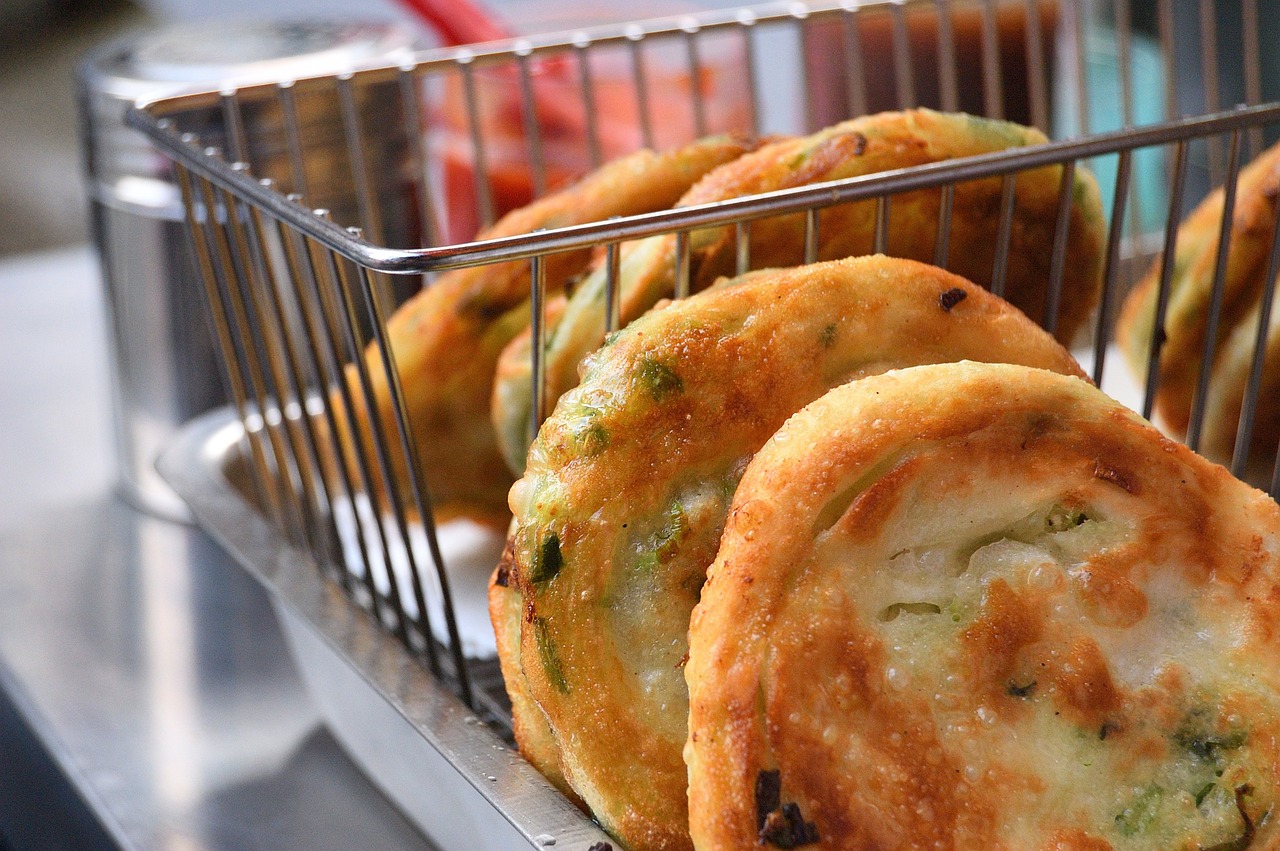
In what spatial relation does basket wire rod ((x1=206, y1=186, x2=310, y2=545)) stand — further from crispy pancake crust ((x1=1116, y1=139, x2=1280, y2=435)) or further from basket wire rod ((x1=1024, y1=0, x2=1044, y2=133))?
basket wire rod ((x1=1024, y1=0, x2=1044, y2=133))

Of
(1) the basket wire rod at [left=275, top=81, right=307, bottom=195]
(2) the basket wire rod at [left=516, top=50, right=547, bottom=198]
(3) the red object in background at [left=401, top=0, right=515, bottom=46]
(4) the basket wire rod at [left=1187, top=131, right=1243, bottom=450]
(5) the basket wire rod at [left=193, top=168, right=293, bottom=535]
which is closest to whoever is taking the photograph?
(4) the basket wire rod at [left=1187, top=131, right=1243, bottom=450]

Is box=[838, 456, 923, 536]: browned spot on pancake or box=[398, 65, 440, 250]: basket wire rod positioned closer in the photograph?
box=[838, 456, 923, 536]: browned spot on pancake

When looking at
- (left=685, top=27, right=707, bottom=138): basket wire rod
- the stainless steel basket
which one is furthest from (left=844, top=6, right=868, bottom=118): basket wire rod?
(left=685, top=27, right=707, bottom=138): basket wire rod

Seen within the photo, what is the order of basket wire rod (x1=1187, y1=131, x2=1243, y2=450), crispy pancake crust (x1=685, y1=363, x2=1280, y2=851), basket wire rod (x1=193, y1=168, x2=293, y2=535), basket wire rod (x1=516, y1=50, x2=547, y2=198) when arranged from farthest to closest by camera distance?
basket wire rod (x1=516, y1=50, x2=547, y2=198), basket wire rod (x1=193, y1=168, x2=293, y2=535), basket wire rod (x1=1187, y1=131, x2=1243, y2=450), crispy pancake crust (x1=685, y1=363, x2=1280, y2=851)

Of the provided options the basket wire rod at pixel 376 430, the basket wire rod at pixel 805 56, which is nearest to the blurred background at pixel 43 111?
the basket wire rod at pixel 805 56

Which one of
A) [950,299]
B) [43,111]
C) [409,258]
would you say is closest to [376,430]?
[409,258]

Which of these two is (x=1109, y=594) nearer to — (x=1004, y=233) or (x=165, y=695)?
(x=1004, y=233)

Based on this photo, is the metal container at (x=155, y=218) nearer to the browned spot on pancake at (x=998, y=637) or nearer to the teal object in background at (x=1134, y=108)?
the teal object in background at (x=1134, y=108)
